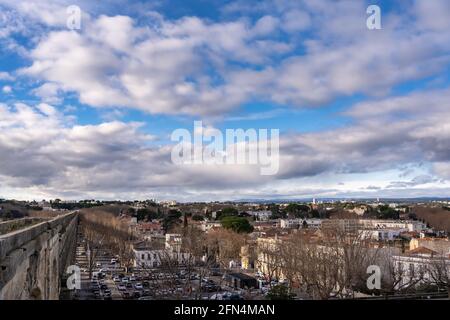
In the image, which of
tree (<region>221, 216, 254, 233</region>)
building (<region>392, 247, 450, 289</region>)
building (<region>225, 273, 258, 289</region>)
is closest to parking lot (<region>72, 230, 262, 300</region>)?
building (<region>225, 273, 258, 289</region>)

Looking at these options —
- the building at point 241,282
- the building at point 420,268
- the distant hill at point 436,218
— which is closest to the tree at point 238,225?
the building at point 241,282

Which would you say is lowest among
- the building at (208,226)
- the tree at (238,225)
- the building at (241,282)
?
the building at (241,282)

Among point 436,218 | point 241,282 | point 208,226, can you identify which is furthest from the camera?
point 436,218

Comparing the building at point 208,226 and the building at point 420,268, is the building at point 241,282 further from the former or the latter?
the building at point 208,226

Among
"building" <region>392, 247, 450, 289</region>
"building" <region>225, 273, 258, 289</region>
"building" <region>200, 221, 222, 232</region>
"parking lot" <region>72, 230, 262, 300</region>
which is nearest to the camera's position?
"building" <region>392, 247, 450, 289</region>

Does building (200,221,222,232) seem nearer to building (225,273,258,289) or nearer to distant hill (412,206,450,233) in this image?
building (225,273,258,289)

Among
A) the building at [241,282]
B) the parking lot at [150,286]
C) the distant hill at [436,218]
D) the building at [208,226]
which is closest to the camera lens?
the parking lot at [150,286]

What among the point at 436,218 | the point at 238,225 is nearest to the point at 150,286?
the point at 238,225

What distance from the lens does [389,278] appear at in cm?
2900

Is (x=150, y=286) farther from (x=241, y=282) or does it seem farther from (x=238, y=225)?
(x=238, y=225)

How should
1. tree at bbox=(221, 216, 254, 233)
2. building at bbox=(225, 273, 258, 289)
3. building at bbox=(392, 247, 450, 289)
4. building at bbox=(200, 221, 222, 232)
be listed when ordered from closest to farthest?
1. building at bbox=(392, 247, 450, 289)
2. building at bbox=(225, 273, 258, 289)
3. tree at bbox=(221, 216, 254, 233)
4. building at bbox=(200, 221, 222, 232)

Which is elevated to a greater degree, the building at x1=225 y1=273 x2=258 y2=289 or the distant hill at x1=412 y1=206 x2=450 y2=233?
the distant hill at x1=412 y1=206 x2=450 y2=233

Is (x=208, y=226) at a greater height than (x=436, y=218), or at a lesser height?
lesser
